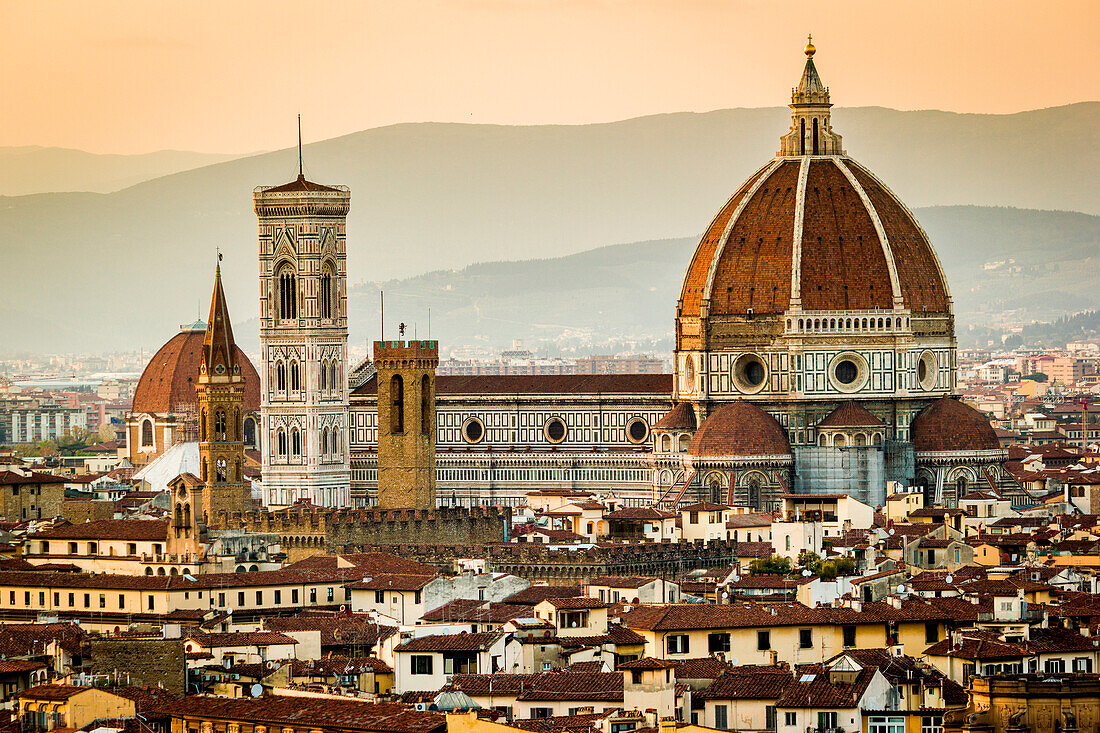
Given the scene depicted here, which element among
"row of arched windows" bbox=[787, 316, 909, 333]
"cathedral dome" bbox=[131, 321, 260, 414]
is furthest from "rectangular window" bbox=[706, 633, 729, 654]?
"cathedral dome" bbox=[131, 321, 260, 414]

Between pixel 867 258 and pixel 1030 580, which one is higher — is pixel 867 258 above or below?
above

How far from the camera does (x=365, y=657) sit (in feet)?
208

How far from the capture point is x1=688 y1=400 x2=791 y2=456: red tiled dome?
119500 millimetres

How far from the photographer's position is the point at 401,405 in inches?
4656

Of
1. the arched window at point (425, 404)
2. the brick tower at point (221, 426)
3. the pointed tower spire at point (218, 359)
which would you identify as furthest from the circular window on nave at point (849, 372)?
the pointed tower spire at point (218, 359)

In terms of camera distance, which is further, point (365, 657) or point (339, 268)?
point (339, 268)

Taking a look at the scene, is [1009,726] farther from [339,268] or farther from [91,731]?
[339,268]

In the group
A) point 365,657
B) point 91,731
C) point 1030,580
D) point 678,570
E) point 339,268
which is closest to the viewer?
point 91,731

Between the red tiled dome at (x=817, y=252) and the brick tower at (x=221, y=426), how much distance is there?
822 inches

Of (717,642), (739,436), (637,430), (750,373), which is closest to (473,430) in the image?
(637,430)

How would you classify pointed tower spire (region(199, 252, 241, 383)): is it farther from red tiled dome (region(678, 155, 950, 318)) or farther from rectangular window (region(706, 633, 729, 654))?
rectangular window (region(706, 633, 729, 654))

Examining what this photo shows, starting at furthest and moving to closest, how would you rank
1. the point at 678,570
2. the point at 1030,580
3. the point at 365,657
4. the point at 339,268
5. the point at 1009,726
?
the point at 339,268 < the point at 678,570 < the point at 1030,580 < the point at 365,657 < the point at 1009,726

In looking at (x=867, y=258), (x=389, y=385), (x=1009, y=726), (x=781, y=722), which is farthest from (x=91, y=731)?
(x=867, y=258)

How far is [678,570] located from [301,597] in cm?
1505
